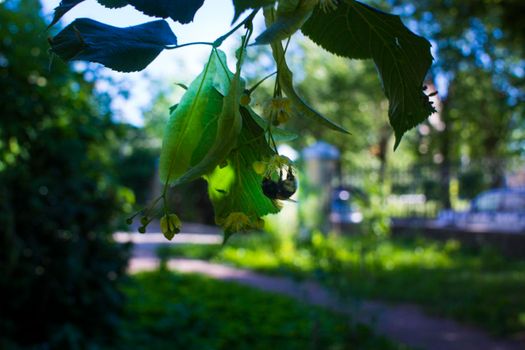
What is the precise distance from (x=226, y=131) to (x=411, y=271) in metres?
9.34

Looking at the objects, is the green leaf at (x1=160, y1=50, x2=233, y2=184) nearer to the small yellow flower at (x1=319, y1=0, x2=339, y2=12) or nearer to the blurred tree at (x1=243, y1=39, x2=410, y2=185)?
the small yellow flower at (x1=319, y1=0, x2=339, y2=12)

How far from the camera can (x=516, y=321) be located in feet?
19.9

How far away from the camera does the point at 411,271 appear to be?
30.3ft

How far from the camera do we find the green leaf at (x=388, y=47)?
0.51m

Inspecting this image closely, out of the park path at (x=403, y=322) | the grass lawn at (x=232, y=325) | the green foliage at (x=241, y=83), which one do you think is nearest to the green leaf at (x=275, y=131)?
the green foliage at (x=241, y=83)

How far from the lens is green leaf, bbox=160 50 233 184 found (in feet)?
1.54

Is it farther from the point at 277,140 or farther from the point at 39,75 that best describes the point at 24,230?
the point at 277,140

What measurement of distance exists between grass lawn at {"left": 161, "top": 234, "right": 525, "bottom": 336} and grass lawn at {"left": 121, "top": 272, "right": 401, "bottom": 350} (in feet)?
1.60

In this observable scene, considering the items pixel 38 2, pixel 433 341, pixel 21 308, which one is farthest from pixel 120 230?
pixel 433 341

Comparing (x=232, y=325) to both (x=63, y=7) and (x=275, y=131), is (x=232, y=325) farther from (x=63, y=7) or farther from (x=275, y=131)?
(x=63, y=7)

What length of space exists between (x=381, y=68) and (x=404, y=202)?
13.4 m

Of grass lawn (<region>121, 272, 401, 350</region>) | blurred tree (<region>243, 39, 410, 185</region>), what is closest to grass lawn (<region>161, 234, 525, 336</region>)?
grass lawn (<region>121, 272, 401, 350</region>)

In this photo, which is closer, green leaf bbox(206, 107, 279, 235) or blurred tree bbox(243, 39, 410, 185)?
green leaf bbox(206, 107, 279, 235)

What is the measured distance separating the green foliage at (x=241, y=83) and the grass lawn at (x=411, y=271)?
16.2 ft
